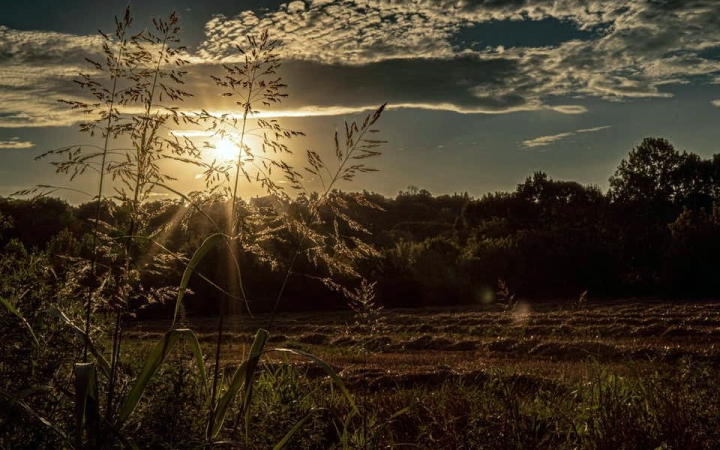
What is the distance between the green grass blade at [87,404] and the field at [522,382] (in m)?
0.99

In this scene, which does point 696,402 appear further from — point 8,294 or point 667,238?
point 667,238

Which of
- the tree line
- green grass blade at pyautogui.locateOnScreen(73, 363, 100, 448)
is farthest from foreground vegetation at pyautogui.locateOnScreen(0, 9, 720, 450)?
the tree line

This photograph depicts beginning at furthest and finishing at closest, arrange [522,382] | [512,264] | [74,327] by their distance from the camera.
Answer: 1. [512,264]
2. [522,382]
3. [74,327]

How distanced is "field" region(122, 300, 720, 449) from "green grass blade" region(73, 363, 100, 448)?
99 cm

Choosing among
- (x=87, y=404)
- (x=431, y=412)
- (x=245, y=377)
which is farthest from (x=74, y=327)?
(x=431, y=412)

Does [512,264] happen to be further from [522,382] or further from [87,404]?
[87,404]

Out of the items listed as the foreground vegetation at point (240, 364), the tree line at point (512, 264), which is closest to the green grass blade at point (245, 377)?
the foreground vegetation at point (240, 364)

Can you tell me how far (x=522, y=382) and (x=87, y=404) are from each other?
8.54 meters

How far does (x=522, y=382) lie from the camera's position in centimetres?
1000

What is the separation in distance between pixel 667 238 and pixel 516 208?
20188 mm

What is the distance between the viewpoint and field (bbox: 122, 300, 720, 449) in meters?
3.98

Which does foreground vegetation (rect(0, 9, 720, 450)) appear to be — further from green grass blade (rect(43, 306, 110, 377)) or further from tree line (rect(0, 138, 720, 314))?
tree line (rect(0, 138, 720, 314))

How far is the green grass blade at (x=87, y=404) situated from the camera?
194cm

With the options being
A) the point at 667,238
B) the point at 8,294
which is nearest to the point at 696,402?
the point at 8,294
